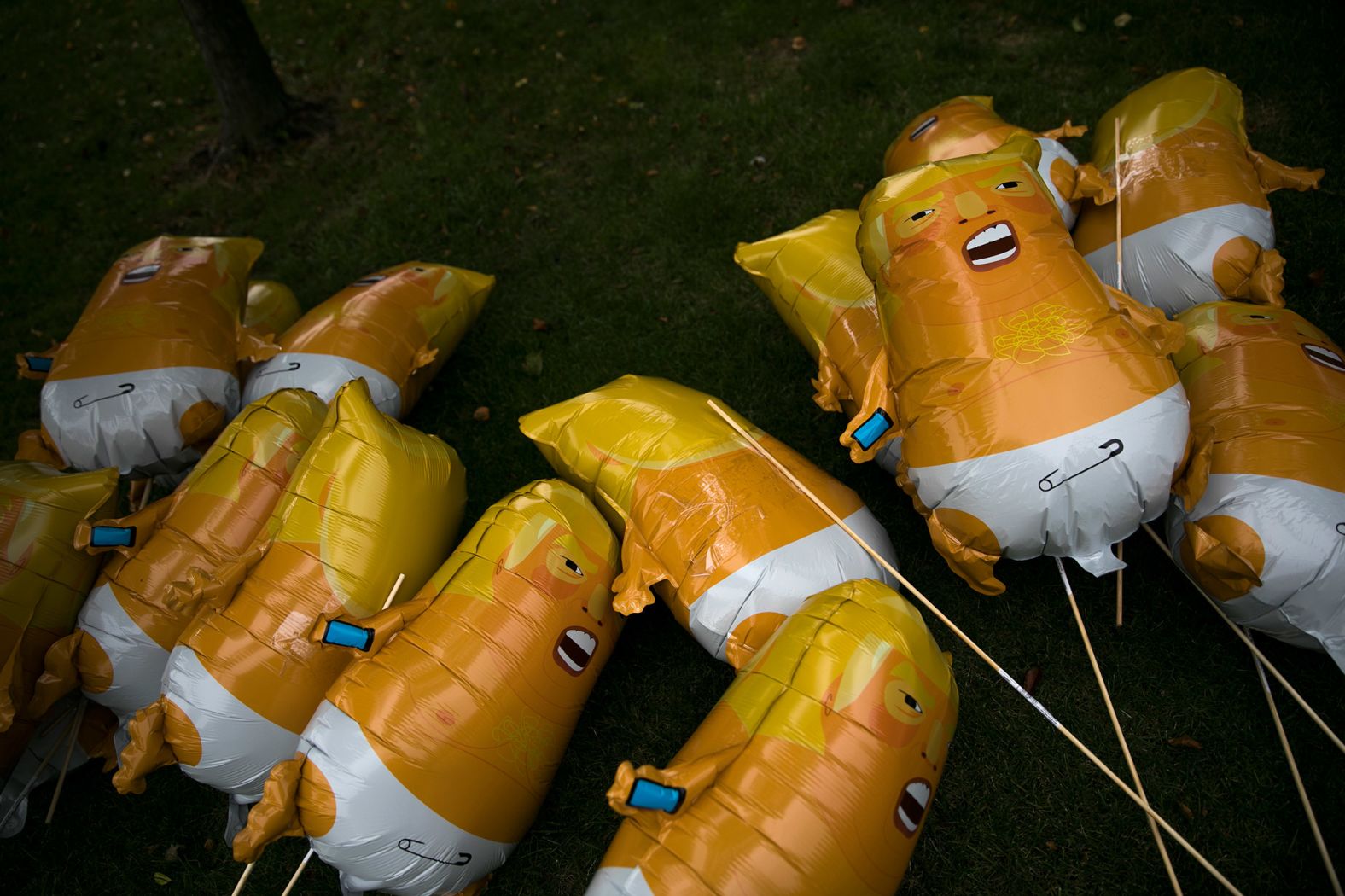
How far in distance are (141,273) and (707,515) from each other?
3024 millimetres

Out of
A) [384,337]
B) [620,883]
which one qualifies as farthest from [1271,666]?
[384,337]

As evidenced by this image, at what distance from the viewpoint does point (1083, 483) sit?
249 cm

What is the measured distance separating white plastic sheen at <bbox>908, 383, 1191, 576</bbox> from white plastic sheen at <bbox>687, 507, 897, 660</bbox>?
40 cm

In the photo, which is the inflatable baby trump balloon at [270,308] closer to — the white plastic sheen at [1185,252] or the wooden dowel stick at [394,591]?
the wooden dowel stick at [394,591]

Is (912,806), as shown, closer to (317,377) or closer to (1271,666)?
(1271,666)

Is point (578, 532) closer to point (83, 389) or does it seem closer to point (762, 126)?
point (83, 389)

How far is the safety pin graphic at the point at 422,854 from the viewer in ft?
7.90

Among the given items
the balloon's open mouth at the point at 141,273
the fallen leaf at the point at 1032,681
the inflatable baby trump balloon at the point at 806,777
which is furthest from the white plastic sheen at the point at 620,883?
the balloon's open mouth at the point at 141,273

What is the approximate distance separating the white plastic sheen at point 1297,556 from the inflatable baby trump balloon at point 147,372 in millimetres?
3865

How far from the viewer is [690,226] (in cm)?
463

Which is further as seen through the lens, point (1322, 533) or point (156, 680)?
point (156, 680)

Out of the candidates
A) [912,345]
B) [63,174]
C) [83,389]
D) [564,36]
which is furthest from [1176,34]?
[63,174]

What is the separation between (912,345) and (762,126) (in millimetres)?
2730

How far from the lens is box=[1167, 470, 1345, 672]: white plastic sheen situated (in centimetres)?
242
